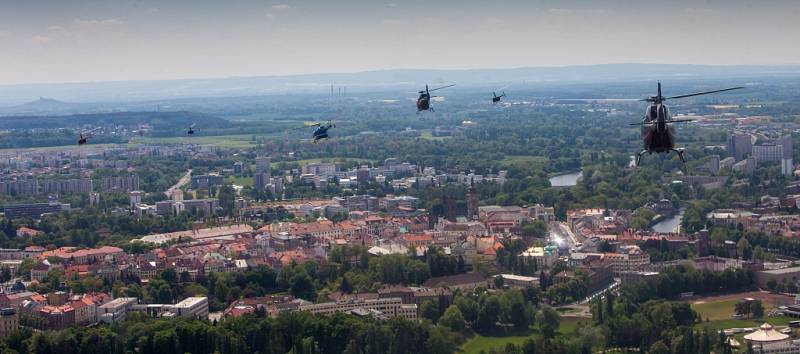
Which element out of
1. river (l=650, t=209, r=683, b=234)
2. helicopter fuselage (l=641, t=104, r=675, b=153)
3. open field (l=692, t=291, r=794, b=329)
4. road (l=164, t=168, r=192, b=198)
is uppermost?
helicopter fuselage (l=641, t=104, r=675, b=153)

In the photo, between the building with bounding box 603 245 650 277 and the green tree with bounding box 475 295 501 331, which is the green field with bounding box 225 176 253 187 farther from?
the green tree with bounding box 475 295 501 331

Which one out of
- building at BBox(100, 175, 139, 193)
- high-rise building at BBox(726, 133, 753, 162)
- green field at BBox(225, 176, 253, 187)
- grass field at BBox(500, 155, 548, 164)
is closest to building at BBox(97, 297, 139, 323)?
green field at BBox(225, 176, 253, 187)

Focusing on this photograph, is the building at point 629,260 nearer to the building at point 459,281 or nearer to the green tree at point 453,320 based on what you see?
the building at point 459,281

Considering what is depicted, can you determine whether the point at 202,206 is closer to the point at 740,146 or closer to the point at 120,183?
the point at 120,183

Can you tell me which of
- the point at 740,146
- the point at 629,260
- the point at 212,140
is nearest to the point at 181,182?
the point at 212,140

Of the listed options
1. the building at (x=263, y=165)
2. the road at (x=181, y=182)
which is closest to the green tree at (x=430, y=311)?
the road at (x=181, y=182)

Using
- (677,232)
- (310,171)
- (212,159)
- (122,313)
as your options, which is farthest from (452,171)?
(122,313)
